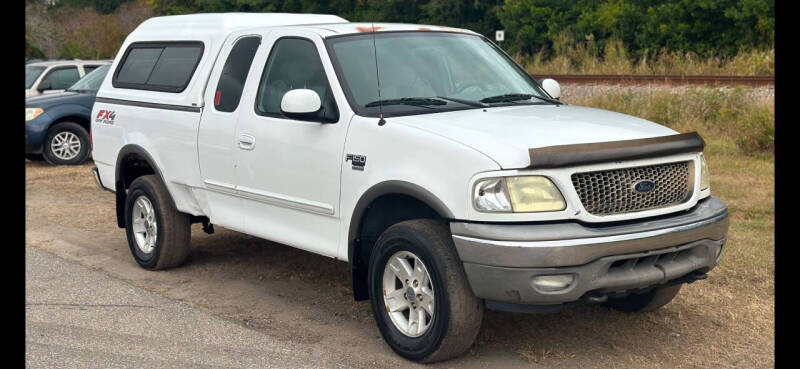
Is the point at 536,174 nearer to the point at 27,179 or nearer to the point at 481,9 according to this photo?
the point at 27,179

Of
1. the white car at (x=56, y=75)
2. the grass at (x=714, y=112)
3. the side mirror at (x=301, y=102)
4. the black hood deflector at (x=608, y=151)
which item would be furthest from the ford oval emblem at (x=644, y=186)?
the white car at (x=56, y=75)

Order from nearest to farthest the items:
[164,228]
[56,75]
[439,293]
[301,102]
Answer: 1. [439,293]
2. [301,102]
3. [164,228]
4. [56,75]

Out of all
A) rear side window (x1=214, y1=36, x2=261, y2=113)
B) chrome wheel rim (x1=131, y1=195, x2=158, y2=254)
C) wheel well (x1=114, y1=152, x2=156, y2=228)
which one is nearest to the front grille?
rear side window (x1=214, y1=36, x2=261, y2=113)

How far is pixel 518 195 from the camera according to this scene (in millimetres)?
4762

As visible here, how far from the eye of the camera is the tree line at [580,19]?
103 ft

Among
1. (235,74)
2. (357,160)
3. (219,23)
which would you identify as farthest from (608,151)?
(219,23)

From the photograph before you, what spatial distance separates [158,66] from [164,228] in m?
1.33

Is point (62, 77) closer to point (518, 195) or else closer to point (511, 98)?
point (511, 98)

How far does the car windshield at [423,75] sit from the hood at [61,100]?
396 inches

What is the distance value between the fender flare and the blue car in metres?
10.6
